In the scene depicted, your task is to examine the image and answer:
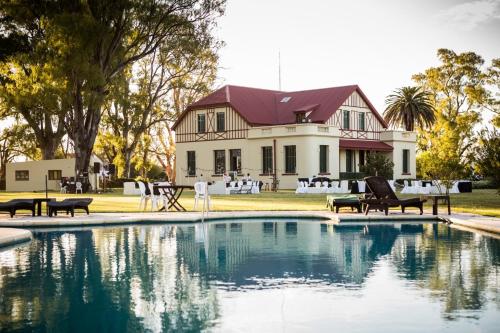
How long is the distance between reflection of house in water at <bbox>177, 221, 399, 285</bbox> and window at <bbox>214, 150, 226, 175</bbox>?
86.7 feet

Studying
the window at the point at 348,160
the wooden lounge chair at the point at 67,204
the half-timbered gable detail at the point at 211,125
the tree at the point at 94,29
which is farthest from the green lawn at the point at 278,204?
the window at the point at 348,160

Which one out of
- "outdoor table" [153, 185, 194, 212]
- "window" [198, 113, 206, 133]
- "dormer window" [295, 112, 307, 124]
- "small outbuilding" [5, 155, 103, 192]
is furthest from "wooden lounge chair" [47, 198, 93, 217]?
"window" [198, 113, 206, 133]

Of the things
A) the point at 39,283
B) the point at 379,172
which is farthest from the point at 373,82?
the point at 39,283

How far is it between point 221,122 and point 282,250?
105ft

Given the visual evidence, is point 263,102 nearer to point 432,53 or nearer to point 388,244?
point 432,53

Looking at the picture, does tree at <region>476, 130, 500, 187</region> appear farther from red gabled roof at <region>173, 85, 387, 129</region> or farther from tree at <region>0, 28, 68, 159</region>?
red gabled roof at <region>173, 85, 387, 129</region>

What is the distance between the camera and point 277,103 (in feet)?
147

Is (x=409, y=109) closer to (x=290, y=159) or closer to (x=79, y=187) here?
(x=290, y=159)

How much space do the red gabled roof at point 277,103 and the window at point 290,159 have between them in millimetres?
2730

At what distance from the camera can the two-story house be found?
128ft

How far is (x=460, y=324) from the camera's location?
5895mm

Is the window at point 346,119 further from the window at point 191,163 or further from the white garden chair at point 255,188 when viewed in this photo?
the window at point 191,163

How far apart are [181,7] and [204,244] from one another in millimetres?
20732

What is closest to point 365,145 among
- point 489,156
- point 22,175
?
point 22,175
